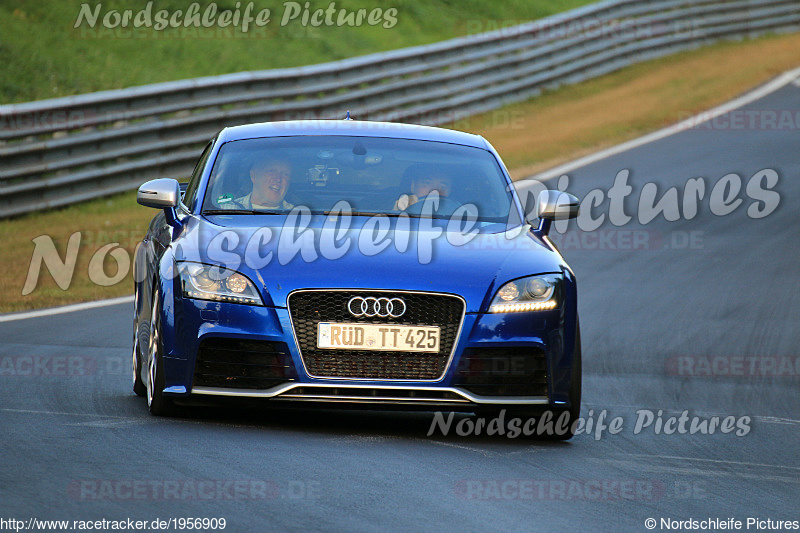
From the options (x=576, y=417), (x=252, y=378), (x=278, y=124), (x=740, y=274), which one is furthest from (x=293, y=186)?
(x=740, y=274)

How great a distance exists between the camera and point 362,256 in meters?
6.89

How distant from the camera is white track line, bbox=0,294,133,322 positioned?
36.7 feet

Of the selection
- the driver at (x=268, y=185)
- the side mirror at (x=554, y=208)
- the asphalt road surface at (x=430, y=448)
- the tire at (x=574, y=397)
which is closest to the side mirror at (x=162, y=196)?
the driver at (x=268, y=185)

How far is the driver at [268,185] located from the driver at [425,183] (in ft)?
2.00

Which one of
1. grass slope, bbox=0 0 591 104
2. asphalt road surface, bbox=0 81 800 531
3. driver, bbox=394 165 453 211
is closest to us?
asphalt road surface, bbox=0 81 800 531

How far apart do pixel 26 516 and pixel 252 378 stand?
205 centimetres

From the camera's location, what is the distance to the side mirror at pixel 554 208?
26.2 feet

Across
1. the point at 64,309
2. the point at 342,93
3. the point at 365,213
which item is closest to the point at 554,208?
the point at 365,213

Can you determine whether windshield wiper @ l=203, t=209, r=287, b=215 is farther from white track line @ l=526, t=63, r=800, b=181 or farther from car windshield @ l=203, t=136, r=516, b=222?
white track line @ l=526, t=63, r=800, b=181

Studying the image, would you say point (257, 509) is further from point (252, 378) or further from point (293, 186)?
point (293, 186)

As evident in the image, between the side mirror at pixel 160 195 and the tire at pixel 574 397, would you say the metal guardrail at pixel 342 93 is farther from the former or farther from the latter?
the tire at pixel 574 397

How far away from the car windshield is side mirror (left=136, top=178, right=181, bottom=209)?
6.9 inches

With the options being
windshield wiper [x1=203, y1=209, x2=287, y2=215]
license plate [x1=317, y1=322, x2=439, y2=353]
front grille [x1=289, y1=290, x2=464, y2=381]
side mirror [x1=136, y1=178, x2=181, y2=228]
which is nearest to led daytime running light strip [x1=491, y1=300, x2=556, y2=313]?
front grille [x1=289, y1=290, x2=464, y2=381]

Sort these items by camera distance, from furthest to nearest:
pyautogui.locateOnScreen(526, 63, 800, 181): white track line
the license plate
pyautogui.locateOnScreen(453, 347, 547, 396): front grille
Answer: pyautogui.locateOnScreen(526, 63, 800, 181): white track line < pyautogui.locateOnScreen(453, 347, 547, 396): front grille < the license plate
